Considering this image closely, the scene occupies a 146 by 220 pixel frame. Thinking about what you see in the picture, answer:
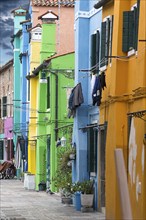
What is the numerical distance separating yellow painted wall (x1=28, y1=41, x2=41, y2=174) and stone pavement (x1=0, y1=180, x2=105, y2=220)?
8.64 metres

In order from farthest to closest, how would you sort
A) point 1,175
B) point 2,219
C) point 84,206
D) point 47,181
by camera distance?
point 1,175 → point 47,181 → point 84,206 → point 2,219

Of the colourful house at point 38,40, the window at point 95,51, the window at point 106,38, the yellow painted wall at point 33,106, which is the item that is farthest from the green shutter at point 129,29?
the yellow painted wall at point 33,106

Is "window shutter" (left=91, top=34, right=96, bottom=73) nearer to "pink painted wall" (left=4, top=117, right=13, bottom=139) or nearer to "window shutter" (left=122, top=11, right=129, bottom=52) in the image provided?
"window shutter" (left=122, top=11, right=129, bottom=52)

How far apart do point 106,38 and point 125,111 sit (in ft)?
10.8

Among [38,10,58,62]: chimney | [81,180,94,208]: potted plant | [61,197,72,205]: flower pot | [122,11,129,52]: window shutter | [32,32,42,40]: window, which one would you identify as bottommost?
[61,197,72,205]: flower pot

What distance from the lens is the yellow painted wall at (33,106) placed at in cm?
3844

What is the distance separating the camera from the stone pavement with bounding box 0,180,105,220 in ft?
66.0

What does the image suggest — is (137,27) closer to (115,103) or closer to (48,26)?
(115,103)

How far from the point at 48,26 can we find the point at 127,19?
1776cm

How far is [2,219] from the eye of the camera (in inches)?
763

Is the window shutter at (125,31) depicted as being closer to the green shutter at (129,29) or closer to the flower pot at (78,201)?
the green shutter at (129,29)

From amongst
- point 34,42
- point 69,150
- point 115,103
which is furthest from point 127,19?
point 34,42

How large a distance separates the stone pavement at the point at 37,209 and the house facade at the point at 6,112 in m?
22.1

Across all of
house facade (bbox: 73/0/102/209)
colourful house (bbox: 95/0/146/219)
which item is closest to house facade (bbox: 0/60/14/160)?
house facade (bbox: 73/0/102/209)
